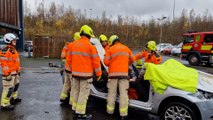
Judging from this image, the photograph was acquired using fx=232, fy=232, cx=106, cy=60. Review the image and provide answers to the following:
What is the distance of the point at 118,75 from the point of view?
496 centimetres

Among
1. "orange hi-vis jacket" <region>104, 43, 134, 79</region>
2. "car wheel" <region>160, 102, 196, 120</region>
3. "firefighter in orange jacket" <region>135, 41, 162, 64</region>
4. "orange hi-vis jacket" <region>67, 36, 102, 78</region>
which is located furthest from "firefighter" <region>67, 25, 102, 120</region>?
"firefighter in orange jacket" <region>135, 41, 162, 64</region>

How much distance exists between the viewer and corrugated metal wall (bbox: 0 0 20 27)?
58.2 ft

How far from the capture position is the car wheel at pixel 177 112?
164 inches

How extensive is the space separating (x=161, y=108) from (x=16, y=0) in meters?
21.7

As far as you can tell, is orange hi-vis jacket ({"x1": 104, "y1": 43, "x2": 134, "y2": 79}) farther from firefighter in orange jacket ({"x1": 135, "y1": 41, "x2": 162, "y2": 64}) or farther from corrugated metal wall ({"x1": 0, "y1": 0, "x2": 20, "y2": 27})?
corrugated metal wall ({"x1": 0, "y1": 0, "x2": 20, "y2": 27})

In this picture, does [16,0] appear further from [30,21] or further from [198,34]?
[30,21]

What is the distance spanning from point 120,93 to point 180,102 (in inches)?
49.6

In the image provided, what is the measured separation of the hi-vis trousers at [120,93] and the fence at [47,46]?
48.4 ft

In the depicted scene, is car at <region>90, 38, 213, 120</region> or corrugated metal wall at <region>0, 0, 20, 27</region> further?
corrugated metal wall at <region>0, 0, 20, 27</region>

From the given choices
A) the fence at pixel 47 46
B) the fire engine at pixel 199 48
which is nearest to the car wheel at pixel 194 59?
the fire engine at pixel 199 48

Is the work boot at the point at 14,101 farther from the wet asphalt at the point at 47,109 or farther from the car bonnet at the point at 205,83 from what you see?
the car bonnet at the point at 205,83

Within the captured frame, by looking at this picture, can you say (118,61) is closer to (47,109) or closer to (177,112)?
(177,112)

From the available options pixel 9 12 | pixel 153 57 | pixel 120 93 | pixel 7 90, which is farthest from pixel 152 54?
pixel 9 12

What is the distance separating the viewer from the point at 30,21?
46.6 m
